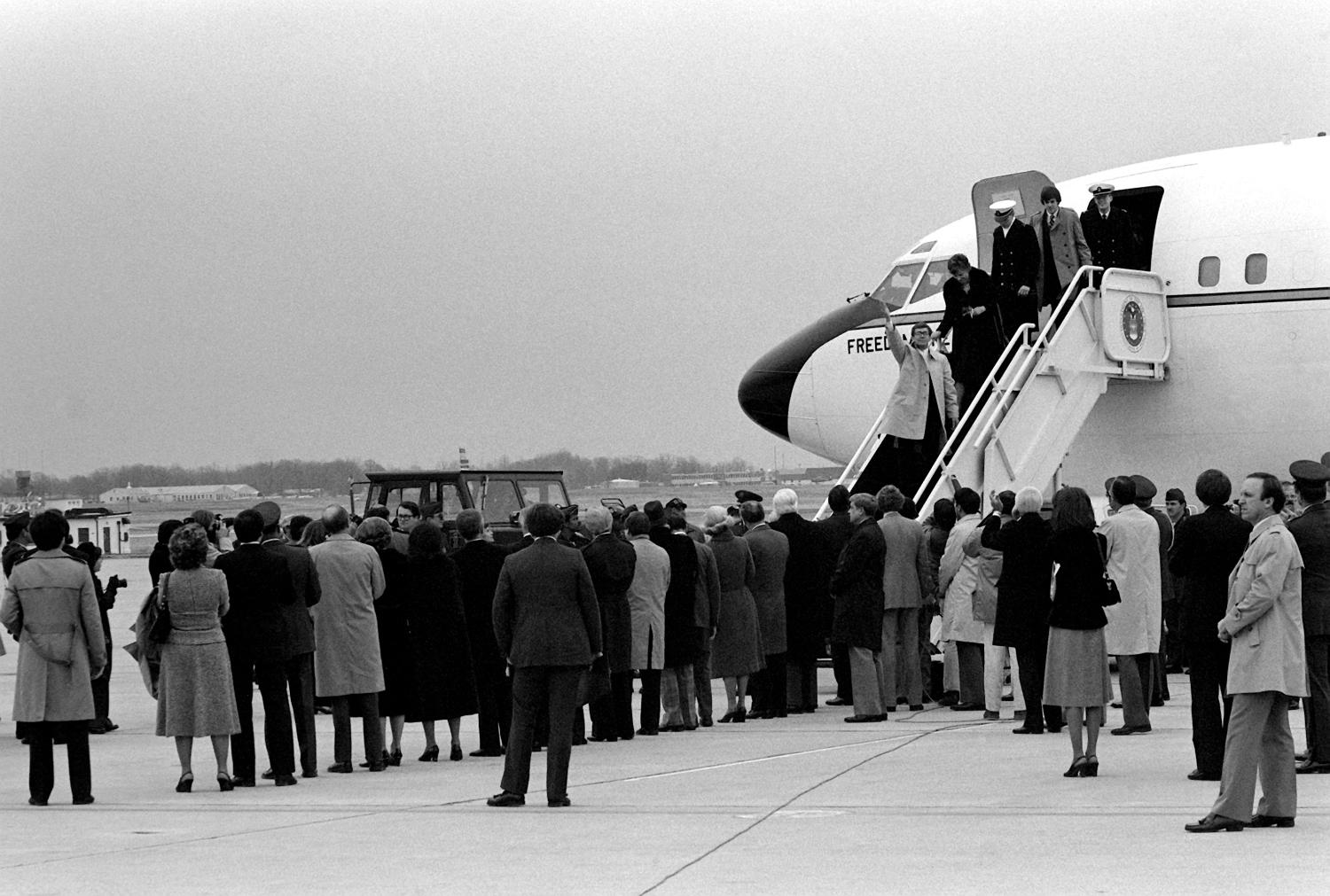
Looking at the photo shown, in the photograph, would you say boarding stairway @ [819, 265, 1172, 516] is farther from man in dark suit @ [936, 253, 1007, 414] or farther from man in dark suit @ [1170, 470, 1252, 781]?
man in dark suit @ [1170, 470, 1252, 781]

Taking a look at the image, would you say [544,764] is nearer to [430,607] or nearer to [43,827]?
[430,607]

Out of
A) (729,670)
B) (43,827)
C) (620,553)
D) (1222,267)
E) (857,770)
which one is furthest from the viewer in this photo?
(1222,267)

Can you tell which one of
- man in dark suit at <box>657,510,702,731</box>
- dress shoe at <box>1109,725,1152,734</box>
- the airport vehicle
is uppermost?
the airport vehicle

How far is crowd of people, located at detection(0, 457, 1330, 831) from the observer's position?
942 centimetres

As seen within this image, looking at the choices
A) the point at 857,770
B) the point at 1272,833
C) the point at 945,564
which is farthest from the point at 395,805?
the point at 945,564

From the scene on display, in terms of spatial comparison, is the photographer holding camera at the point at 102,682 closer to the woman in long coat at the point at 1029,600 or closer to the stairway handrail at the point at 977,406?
the woman in long coat at the point at 1029,600

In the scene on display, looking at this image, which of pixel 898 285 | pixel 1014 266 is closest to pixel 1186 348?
pixel 1014 266

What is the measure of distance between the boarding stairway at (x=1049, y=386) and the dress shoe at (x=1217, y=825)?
787 cm

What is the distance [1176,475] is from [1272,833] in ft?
33.8

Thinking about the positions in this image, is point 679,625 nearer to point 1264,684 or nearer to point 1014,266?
point 1014,266

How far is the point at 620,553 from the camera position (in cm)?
1247

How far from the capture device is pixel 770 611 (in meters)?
14.2

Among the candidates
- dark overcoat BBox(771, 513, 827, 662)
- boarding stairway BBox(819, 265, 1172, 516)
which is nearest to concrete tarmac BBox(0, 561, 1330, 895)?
dark overcoat BBox(771, 513, 827, 662)

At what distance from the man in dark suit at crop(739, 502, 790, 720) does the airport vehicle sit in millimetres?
6449
